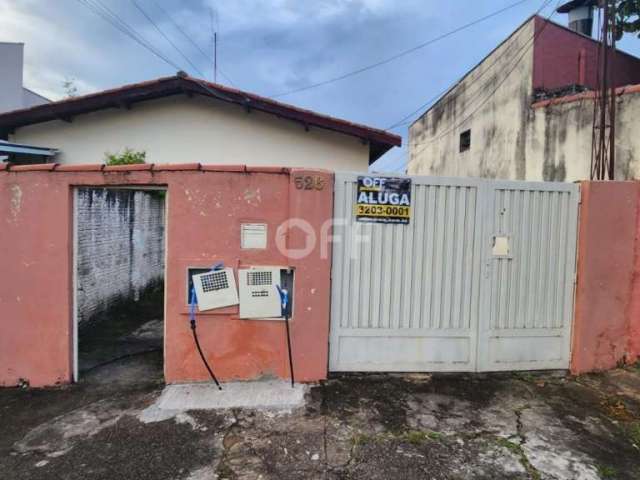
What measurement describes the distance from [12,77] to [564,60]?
19.9 m

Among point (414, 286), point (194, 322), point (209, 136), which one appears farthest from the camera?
point (209, 136)

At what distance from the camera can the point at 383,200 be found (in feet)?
13.5

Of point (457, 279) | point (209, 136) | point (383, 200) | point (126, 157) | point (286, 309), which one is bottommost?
point (286, 309)

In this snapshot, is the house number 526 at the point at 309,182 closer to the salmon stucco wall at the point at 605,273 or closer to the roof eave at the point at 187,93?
the salmon stucco wall at the point at 605,273

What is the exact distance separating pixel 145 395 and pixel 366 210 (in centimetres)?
295

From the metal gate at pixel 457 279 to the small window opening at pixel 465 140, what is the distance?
8.04 metres

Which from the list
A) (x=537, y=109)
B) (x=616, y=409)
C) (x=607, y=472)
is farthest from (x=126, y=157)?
(x=537, y=109)

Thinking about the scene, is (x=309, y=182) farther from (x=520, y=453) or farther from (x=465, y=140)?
(x=465, y=140)

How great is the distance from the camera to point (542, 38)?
9.15 meters

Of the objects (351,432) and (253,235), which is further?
(253,235)

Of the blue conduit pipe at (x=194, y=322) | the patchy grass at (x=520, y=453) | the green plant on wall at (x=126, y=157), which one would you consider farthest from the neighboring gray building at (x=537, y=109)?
the green plant on wall at (x=126, y=157)

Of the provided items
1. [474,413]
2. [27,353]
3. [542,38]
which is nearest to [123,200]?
[27,353]

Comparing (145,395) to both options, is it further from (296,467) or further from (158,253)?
(158,253)

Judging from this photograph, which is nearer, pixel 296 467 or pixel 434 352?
pixel 296 467
